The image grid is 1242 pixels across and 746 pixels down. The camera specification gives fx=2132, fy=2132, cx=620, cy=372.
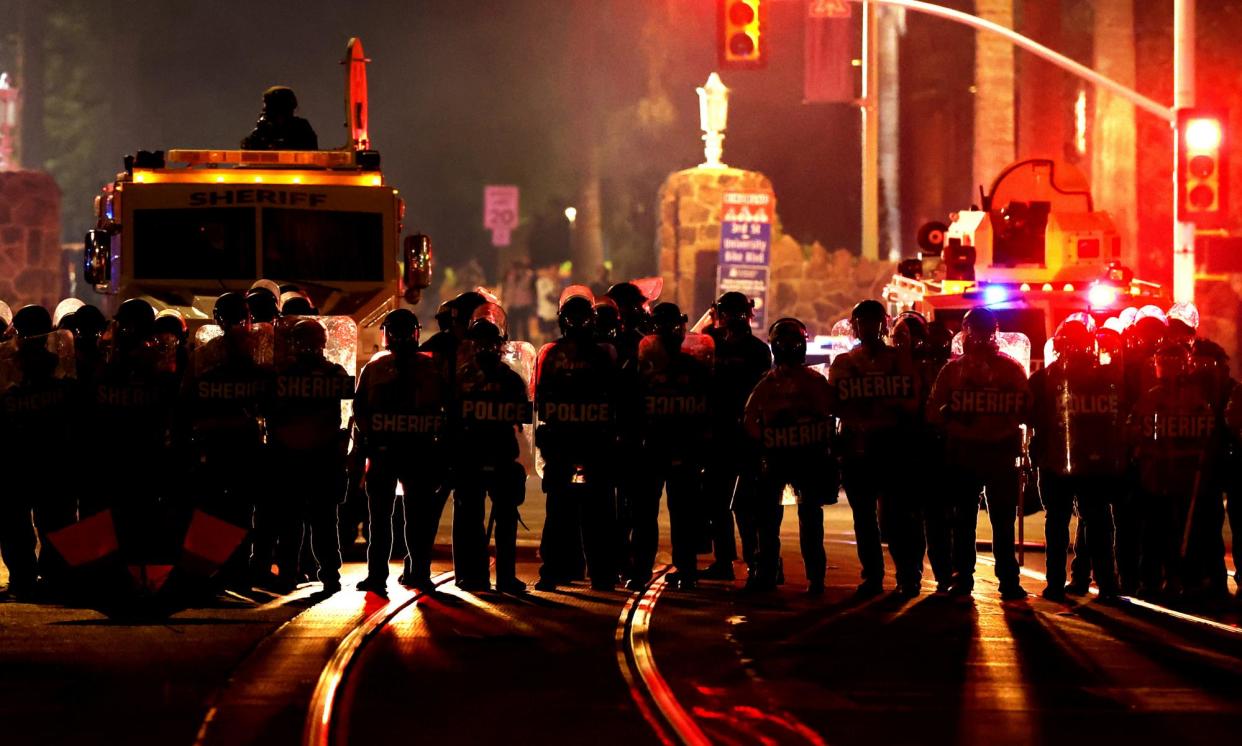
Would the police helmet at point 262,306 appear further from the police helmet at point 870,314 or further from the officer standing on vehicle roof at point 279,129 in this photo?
the officer standing on vehicle roof at point 279,129

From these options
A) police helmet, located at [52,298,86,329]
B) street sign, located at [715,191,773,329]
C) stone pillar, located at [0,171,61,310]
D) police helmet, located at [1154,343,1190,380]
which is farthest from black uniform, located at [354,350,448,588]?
stone pillar, located at [0,171,61,310]

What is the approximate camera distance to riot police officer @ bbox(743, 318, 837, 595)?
13.2 m

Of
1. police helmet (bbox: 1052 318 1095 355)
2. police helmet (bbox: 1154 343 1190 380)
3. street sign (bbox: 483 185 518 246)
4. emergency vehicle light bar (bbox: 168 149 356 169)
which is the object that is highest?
street sign (bbox: 483 185 518 246)

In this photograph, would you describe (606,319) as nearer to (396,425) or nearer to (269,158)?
(396,425)

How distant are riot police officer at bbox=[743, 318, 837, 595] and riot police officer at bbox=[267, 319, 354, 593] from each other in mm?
2589

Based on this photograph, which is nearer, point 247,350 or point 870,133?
point 247,350

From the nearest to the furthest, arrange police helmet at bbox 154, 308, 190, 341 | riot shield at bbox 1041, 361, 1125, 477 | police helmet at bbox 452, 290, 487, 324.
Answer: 1. riot shield at bbox 1041, 361, 1125, 477
2. police helmet at bbox 154, 308, 190, 341
3. police helmet at bbox 452, 290, 487, 324

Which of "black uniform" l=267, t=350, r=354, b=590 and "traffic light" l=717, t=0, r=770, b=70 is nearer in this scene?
"black uniform" l=267, t=350, r=354, b=590

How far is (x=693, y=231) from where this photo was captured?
36094 millimetres

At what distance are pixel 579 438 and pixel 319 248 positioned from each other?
18.9 feet

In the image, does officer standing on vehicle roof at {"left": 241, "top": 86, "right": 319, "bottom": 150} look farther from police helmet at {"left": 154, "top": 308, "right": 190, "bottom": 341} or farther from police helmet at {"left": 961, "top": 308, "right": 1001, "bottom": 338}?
police helmet at {"left": 961, "top": 308, "right": 1001, "bottom": 338}

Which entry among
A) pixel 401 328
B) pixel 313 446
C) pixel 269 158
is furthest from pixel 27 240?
pixel 401 328

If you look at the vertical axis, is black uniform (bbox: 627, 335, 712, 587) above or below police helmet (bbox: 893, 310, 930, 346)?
below

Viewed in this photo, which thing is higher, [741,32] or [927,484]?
[741,32]
